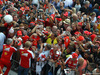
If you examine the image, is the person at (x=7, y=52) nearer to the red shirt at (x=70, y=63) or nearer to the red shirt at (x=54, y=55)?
the red shirt at (x=54, y=55)

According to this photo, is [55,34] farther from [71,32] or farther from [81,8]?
[81,8]

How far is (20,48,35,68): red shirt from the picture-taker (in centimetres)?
503

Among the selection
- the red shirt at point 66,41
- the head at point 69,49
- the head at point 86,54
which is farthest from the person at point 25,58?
the head at point 86,54

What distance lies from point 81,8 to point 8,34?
16.8 ft

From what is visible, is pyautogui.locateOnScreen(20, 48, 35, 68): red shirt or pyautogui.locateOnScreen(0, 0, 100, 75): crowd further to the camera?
pyautogui.locateOnScreen(20, 48, 35, 68): red shirt

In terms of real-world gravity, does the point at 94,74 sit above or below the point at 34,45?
below

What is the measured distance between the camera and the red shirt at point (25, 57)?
5.03m

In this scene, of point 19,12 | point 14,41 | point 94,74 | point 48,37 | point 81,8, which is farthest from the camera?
point 81,8

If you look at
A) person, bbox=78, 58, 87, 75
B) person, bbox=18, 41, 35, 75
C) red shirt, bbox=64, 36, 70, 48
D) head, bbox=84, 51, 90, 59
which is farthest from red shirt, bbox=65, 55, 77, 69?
person, bbox=18, 41, 35, 75

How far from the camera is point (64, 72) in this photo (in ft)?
16.1

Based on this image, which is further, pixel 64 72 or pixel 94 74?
pixel 64 72

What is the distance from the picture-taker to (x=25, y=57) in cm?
505

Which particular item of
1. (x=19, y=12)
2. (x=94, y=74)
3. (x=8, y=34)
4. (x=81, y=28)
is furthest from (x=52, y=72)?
(x=19, y=12)

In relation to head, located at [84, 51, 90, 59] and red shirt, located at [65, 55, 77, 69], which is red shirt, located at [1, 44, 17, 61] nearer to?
red shirt, located at [65, 55, 77, 69]
